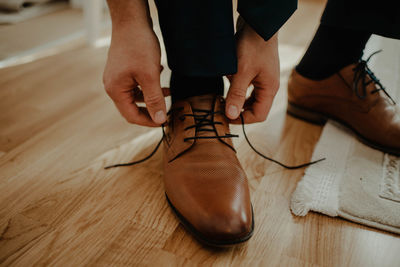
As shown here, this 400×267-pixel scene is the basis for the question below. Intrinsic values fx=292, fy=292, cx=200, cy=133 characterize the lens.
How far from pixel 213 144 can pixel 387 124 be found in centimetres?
48

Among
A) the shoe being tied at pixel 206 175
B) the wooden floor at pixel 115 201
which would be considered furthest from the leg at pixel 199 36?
the wooden floor at pixel 115 201

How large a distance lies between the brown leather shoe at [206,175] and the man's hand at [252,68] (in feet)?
0.21

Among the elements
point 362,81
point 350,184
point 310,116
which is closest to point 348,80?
point 362,81

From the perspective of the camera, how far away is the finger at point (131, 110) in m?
0.58

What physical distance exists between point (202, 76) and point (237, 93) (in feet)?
0.26

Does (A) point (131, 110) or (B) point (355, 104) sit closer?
(A) point (131, 110)

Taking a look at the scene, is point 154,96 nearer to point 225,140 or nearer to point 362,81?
point 225,140

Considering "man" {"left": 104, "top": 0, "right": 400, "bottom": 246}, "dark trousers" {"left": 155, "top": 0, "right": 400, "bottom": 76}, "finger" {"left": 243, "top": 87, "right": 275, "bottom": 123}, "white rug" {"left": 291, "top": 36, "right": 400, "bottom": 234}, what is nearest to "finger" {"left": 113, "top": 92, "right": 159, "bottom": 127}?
"man" {"left": 104, "top": 0, "right": 400, "bottom": 246}

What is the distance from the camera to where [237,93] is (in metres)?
0.59

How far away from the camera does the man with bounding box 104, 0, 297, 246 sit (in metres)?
0.50

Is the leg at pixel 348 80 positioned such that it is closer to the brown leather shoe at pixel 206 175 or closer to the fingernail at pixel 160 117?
the brown leather shoe at pixel 206 175

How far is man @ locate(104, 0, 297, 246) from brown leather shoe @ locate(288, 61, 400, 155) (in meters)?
0.32

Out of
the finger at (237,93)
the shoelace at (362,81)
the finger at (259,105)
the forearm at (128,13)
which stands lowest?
the shoelace at (362,81)

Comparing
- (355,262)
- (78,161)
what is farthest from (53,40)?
(355,262)
